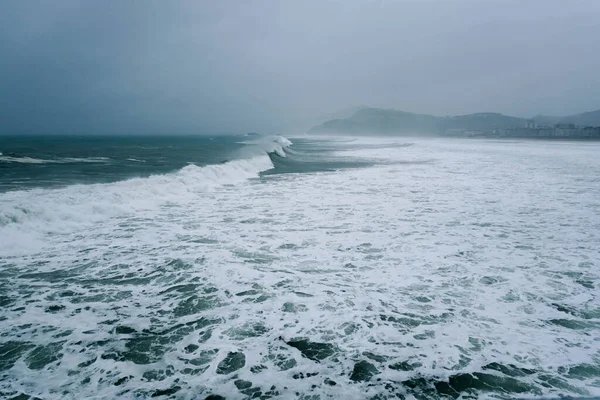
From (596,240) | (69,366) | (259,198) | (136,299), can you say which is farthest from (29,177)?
(596,240)

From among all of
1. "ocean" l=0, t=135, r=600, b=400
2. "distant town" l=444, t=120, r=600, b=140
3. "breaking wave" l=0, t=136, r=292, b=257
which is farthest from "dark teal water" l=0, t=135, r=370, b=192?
"distant town" l=444, t=120, r=600, b=140

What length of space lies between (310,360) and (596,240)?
8.45 m

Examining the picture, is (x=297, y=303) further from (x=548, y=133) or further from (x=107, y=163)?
(x=548, y=133)

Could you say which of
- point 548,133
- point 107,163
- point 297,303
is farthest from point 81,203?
point 548,133

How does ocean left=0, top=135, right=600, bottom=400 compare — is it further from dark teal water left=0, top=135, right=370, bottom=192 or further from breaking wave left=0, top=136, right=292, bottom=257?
dark teal water left=0, top=135, right=370, bottom=192

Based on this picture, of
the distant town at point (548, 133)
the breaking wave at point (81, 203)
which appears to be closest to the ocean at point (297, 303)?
the breaking wave at point (81, 203)

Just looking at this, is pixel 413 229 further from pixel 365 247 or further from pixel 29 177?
pixel 29 177

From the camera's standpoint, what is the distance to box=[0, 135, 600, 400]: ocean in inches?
141

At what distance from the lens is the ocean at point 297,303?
359 cm

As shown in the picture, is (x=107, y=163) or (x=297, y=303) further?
(x=107, y=163)

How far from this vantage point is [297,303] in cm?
526

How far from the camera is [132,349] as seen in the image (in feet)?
13.4

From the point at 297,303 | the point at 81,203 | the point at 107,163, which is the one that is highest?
the point at 107,163

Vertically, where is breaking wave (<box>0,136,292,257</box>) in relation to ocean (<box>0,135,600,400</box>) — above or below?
above
